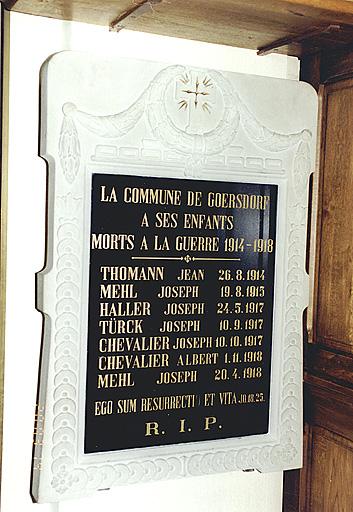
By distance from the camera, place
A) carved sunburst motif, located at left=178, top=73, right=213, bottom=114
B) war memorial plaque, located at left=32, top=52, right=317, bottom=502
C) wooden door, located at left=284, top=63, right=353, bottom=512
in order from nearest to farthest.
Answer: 1. war memorial plaque, located at left=32, top=52, right=317, bottom=502
2. carved sunburst motif, located at left=178, top=73, right=213, bottom=114
3. wooden door, located at left=284, top=63, right=353, bottom=512

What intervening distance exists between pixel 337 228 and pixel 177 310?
0.70 m

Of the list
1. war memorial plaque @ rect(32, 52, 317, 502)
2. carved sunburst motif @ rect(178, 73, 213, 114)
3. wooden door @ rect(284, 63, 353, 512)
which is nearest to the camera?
war memorial plaque @ rect(32, 52, 317, 502)

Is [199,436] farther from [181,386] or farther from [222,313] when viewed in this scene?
[222,313]

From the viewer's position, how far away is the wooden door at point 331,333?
2.86 meters

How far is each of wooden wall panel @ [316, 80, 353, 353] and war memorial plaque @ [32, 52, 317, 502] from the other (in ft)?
0.27

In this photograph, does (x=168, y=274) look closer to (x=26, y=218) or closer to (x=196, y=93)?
(x=26, y=218)

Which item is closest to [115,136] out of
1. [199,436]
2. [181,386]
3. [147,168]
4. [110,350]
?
[147,168]

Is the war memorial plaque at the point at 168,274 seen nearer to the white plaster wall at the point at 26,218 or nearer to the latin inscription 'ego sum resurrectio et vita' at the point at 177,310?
the latin inscription 'ego sum resurrectio et vita' at the point at 177,310

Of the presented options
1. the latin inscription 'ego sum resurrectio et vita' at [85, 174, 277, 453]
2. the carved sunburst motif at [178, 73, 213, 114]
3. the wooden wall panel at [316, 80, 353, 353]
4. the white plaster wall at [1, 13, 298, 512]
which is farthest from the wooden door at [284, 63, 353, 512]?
the white plaster wall at [1, 13, 298, 512]

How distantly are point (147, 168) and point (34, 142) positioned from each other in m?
0.41

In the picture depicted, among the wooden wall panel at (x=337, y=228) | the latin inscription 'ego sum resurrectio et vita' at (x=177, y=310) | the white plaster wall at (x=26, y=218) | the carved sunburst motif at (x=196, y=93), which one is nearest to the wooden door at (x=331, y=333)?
the wooden wall panel at (x=337, y=228)

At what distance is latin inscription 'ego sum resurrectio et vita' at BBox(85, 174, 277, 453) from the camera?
2.66 m

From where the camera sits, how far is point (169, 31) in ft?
9.14

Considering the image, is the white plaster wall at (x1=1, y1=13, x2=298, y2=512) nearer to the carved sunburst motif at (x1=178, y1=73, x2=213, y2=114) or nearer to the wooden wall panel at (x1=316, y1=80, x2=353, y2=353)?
the carved sunburst motif at (x1=178, y1=73, x2=213, y2=114)
